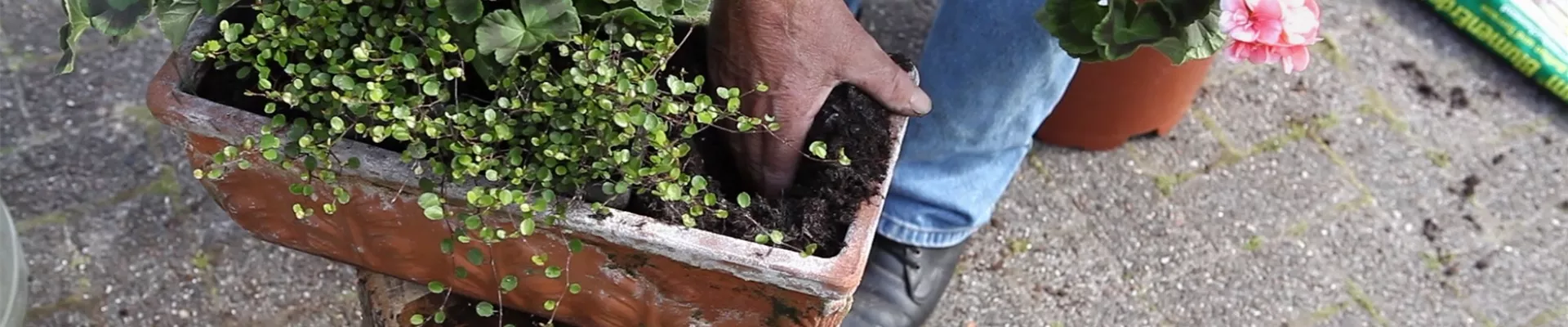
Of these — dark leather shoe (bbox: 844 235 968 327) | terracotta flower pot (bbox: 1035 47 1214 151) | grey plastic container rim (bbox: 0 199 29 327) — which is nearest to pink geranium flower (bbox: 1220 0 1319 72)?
terracotta flower pot (bbox: 1035 47 1214 151)

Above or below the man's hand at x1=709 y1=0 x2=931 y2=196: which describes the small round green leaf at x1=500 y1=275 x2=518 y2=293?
below

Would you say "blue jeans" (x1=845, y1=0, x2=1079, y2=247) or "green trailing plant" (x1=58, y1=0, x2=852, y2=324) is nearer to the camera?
"green trailing plant" (x1=58, y1=0, x2=852, y2=324)

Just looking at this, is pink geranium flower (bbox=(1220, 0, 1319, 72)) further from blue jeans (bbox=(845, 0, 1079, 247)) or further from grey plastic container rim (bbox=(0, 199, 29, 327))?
grey plastic container rim (bbox=(0, 199, 29, 327))

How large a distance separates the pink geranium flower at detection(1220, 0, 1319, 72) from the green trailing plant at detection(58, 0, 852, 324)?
0.99 ft

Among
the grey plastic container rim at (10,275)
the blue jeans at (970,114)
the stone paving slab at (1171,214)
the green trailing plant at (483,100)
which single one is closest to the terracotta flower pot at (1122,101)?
→ the stone paving slab at (1171,214)

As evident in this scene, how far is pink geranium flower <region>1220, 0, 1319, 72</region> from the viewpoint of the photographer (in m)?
0.78

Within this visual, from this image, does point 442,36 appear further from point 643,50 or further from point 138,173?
point 138,173

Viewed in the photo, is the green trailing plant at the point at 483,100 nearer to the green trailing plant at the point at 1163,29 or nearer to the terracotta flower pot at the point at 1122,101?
the green trailing plant at the point at 1163,29

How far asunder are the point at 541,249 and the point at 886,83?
1.02ft

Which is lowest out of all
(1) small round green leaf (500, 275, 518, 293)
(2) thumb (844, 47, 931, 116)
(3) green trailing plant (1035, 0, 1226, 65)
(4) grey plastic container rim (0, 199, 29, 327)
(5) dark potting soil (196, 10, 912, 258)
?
(4) grey plastic container rim (0, 199, 29, 327)

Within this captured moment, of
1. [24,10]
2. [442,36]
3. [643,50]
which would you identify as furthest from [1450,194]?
[24,10]

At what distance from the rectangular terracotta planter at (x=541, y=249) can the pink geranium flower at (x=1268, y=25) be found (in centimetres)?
31

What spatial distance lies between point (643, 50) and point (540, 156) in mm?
110

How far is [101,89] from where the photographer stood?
6.05 ft
